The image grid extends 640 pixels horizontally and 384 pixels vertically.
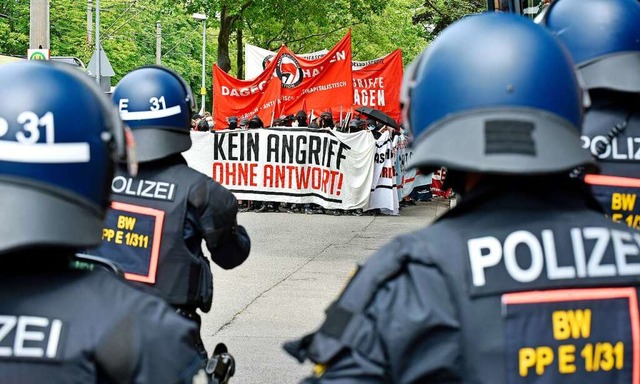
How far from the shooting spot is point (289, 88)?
23.0 metres

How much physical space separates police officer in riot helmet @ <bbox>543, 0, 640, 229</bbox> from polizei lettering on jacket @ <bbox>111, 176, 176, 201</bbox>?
5.97 ft

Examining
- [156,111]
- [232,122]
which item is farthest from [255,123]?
[156,111]

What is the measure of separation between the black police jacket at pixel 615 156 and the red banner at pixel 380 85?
2062 centimetres

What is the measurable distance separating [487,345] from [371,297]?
256 mm

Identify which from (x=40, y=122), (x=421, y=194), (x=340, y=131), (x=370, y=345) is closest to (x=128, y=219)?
(x=40, y=122)

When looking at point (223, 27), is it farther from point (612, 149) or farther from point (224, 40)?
point (612, 149)

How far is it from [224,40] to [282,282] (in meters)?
18.3

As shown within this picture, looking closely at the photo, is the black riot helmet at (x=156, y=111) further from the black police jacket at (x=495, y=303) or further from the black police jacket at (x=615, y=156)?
the black police jacket at (x=495, y=303)

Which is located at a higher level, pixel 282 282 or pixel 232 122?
pixel 232 122

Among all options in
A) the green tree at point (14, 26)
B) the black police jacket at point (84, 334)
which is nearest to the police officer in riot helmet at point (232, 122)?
the black police jacket at point (84, 334)

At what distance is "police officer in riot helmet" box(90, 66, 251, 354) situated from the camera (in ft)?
15.8

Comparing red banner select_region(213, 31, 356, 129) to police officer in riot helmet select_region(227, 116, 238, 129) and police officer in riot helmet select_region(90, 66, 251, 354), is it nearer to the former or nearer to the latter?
police officer in riot helmet select_region(227, 116, 238, 129)

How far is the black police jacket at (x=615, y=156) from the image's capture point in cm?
398

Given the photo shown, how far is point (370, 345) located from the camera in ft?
7.25
